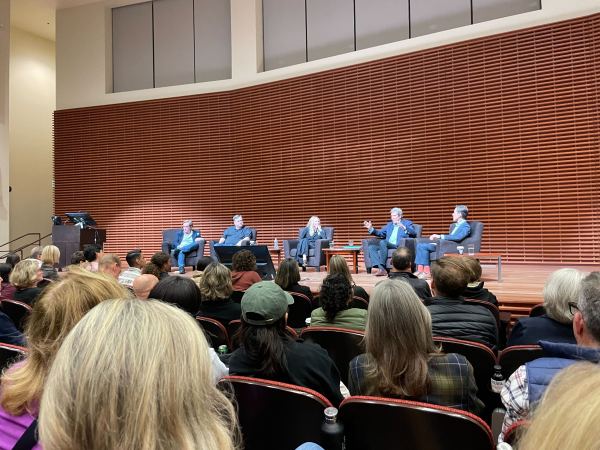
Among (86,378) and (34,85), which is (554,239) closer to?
(86,378)

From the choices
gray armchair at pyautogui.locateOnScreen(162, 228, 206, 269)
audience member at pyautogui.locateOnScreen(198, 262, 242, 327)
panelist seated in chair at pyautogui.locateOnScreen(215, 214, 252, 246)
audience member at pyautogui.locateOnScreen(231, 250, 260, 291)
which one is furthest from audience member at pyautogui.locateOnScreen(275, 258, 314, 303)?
gray armchair at pyautogui.locateOnScreen(162, 228, 206, 269)

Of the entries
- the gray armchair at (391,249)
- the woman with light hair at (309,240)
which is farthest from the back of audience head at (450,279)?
the woman with light hair at (309,240)

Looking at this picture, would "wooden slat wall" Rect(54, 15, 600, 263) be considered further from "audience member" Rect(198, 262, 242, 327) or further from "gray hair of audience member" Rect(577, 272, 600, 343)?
"gray hair of audience member" Rect(577, 272, 600, 343)

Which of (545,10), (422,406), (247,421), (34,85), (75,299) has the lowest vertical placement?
(247,421)

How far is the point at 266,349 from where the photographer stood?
5.58ft

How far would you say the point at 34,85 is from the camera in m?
13.7

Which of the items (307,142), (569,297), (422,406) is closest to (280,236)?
(307,142)

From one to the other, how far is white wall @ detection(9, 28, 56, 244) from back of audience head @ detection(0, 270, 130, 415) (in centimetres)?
1344

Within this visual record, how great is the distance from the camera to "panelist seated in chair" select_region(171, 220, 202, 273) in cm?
904

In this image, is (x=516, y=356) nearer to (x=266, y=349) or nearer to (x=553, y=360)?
(x=553, y=360)

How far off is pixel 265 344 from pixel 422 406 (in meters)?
0.69

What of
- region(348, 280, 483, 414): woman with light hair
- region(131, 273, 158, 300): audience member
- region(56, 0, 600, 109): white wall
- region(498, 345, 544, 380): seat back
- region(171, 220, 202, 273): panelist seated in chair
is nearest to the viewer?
region(348, 280, 483, 414): woman with light hair

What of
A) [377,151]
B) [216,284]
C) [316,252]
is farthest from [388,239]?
[216,284]

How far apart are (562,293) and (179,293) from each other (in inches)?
77.3
